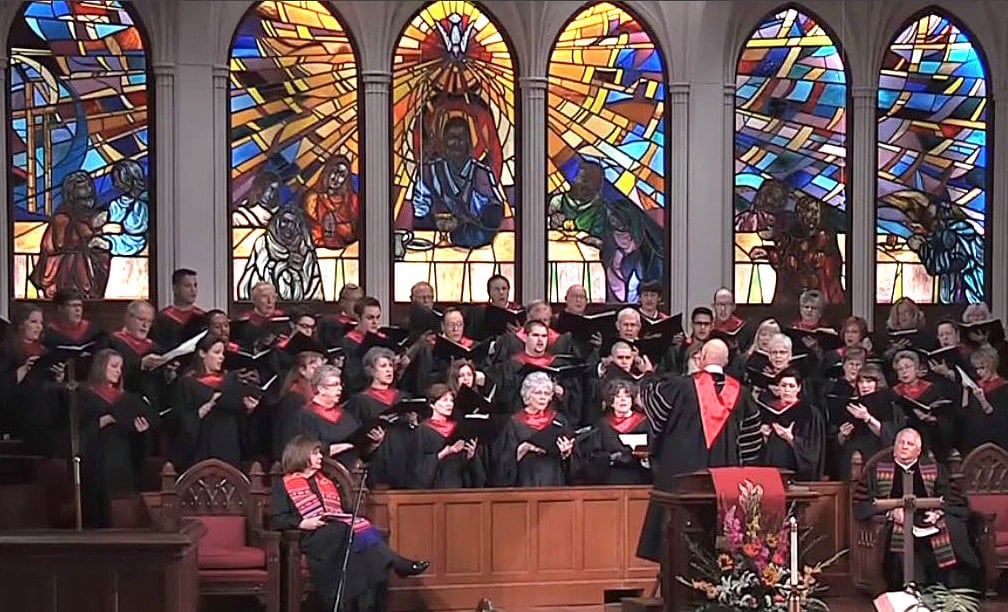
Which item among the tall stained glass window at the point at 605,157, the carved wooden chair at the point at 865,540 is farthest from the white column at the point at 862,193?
the carved wooden chair at the point at 865,540

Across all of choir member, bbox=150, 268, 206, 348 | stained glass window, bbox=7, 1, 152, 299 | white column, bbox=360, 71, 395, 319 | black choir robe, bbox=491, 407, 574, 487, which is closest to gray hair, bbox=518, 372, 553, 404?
black choir robe, bbox=491, 407, 574, 487

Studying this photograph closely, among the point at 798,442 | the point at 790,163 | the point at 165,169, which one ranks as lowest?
the point at 798,442

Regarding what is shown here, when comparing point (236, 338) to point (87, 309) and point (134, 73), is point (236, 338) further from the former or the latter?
point (134, 73)

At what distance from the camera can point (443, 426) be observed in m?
12.1

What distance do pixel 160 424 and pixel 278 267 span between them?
397cm

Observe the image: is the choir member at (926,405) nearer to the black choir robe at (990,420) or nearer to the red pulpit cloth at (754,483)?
the black choir robe at (990,420)

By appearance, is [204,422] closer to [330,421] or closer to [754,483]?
[330,421]

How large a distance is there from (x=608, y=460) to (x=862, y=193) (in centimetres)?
605

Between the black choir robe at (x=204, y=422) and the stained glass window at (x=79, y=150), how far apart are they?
3511 mm

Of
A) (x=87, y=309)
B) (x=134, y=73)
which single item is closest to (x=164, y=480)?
(x=87, y=309)

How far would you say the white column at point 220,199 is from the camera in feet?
51.9

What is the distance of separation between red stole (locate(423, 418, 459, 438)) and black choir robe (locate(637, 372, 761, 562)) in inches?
57.5

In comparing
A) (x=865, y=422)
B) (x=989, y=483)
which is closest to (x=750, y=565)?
(x=865, y=422)

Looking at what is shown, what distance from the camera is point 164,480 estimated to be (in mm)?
11047
